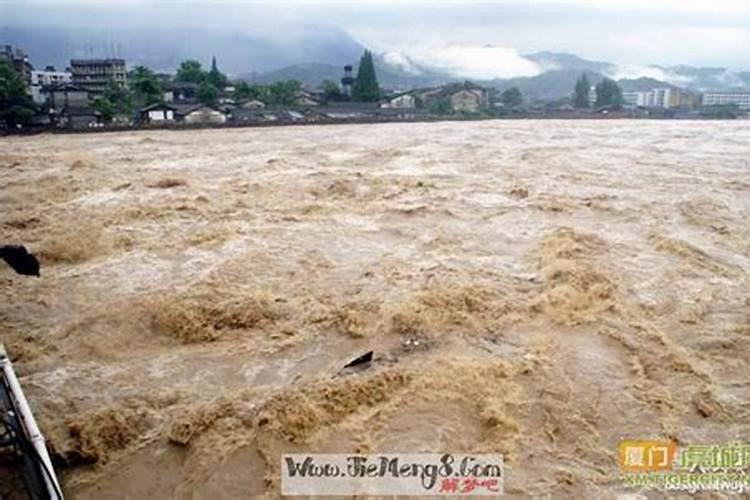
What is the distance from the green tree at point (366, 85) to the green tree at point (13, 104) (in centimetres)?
2127

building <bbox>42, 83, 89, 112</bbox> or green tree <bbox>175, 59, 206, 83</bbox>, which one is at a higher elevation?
green tree <bbox>175, 59, 206, 83</bbox>

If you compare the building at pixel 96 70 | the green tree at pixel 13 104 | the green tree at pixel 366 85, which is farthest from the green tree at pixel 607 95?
the green tree at pixel 13 104

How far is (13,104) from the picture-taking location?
24.3 meters

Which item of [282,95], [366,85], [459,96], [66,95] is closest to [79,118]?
[66,95]

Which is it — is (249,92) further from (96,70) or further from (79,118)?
(96,70)

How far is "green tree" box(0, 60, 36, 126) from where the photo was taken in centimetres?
2388

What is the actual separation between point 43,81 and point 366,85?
23415 millimetres

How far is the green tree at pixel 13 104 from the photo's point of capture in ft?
78.3

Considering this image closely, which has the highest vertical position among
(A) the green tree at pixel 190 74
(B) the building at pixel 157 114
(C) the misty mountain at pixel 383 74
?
(C) the misty mountain at pixel 383 74

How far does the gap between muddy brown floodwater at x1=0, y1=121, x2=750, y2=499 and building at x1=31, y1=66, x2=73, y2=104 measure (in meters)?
27.9

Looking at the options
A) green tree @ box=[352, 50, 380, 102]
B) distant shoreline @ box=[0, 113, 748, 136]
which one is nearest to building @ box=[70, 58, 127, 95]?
green tree @ box=[352, 50, 380, 102]

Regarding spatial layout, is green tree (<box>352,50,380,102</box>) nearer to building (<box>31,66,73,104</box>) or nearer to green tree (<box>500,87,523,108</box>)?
green tree (<box>500,87,523,108</box>)

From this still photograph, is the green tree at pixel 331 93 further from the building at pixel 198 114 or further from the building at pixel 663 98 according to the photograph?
the building at pixel 663 98

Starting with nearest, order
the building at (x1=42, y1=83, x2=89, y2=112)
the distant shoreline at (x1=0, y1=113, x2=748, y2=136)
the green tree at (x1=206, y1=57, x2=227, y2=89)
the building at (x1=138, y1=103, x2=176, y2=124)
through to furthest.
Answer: the distant shoreline at (x1=0, y1=113, x2=748, y2=136) → the building at (x1=138, y1=103, x2=176, y2=124) → the building at (x1=42, y1=83, x2=89, y2=112) → the green tree at (x1=206, y1=57, x2=227, y2=89)
